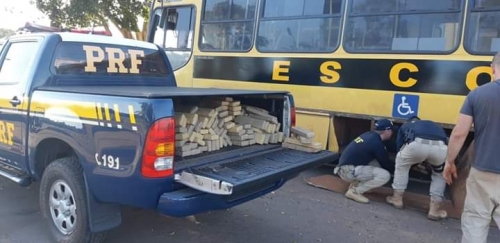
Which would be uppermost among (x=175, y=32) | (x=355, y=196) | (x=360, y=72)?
(x=175, y=32)

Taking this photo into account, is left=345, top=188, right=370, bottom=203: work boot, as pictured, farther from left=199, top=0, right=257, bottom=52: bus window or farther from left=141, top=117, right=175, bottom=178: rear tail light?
left=141, top=117, right=175, bottom=178: rear tail light

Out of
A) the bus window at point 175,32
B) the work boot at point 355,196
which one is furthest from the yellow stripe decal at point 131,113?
the bus window at point 175,32

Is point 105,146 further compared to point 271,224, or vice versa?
point 271,224

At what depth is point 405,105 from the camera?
4.96m

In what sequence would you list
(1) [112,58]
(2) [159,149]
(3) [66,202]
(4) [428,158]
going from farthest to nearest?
(4) [428,158] → (1) [112,58] → (3) [66,202] → (2) [159,149]

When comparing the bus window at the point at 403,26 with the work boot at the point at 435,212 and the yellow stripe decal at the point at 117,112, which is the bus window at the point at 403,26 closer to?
the work boot at the point at 435,212

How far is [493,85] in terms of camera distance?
2.95 meters

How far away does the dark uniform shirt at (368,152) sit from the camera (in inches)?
190

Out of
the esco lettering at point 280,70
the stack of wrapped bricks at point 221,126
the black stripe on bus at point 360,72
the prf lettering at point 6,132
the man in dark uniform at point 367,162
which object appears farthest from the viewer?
the esco lettering at point 280,70

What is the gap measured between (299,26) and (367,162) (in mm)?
2191

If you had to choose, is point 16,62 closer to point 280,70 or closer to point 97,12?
point 280,70

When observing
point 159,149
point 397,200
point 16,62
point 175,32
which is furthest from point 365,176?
point 175,32

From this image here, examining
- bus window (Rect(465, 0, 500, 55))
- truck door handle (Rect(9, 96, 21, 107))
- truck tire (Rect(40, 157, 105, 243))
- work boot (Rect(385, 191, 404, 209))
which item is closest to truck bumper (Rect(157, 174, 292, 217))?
truck tire (Rect(40, 157, 105, 243))

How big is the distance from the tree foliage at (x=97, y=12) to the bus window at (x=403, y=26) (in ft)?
Answer: 35.1
